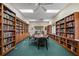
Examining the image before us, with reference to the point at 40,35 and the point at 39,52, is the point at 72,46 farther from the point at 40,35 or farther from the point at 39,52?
the point at 40,35

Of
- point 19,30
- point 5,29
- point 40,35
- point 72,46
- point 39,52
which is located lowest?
point 39,52

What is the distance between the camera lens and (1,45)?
451cm

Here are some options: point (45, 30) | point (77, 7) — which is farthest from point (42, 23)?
point (77, 7)

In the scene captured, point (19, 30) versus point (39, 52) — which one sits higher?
point (19, 30)

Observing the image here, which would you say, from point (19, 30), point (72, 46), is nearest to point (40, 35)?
point (19, 30)

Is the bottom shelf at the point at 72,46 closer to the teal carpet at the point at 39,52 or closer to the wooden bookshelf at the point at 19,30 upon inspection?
the teal carpet at the point at 39,52

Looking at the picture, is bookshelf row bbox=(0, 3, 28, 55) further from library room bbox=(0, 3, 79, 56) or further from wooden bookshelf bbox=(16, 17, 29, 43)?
wooden bookshelf bbox=(16, 17, 29, 43)

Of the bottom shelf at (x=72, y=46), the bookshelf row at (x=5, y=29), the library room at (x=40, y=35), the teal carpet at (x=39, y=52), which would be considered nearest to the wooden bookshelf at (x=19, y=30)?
the library room at (x=40, y=35)

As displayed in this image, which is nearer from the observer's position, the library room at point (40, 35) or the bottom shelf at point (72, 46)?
the bottom shelf at point (72, 46)

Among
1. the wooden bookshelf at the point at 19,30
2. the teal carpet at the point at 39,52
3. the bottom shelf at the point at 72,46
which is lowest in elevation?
the teal carpet at the point at 39,52

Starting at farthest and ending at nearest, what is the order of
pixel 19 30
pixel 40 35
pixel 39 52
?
pixel 19 30 < pixel 40 35 < pixel 39 52

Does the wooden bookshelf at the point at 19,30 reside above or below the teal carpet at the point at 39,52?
above

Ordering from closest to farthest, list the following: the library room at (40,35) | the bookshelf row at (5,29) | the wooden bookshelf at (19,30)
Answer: the bookshelf row at (5,29), the library room at (40,35), the wooden bookshelf at (19,30)

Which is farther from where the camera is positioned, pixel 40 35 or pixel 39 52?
pixel 40 35
